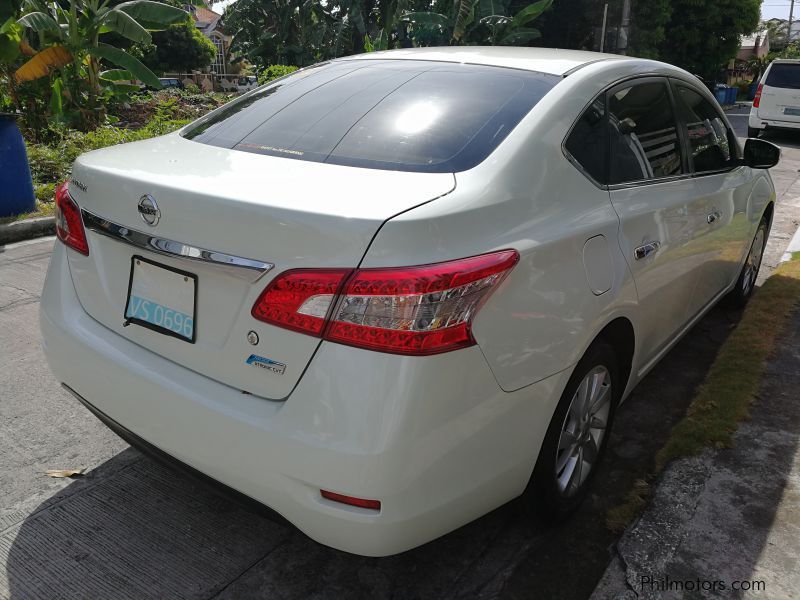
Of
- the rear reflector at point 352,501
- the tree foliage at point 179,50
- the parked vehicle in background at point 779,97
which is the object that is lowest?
the tree foliage at point 179,50

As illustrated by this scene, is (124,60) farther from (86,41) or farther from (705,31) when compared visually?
(705,31)

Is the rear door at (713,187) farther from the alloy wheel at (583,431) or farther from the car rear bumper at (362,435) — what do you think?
the car rear bumper at (362,435)

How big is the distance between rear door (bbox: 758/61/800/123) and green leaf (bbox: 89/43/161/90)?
45.5 feet

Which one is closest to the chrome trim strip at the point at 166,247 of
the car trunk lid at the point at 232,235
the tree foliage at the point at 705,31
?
the car trunk lid at the point at 232,235

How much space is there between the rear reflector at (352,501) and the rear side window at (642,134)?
5.09ft

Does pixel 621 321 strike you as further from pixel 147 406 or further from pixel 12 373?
pixel 12 373

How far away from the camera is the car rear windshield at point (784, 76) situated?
54.2 ft

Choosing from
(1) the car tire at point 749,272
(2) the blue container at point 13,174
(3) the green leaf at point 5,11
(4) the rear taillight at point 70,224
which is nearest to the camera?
(4) the rear taillight at point 70,224

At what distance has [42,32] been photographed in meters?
10.8

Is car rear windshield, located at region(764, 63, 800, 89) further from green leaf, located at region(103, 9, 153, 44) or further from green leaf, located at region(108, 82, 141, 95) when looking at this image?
green leaf, located at region(108, 82, 141, 95)

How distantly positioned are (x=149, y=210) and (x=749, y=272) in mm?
4444

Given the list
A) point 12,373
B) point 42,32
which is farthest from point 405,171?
point 42,32

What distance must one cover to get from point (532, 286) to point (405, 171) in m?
0.53

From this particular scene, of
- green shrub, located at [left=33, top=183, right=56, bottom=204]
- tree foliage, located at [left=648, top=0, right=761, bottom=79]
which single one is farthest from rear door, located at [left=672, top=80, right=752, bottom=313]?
tree foliage, located at [left=648, top=0, right=761, bottom=79]
